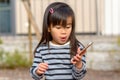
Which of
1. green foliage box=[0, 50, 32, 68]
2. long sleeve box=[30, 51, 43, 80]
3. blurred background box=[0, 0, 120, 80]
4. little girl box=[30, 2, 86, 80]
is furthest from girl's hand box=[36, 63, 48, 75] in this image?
green foliage box=[0, 50, 32, 68]

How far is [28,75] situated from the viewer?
30.5 feet

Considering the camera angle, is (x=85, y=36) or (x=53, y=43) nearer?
(x=53, y=43)

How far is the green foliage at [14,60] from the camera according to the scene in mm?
10055

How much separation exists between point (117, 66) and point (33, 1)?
2.54 meters

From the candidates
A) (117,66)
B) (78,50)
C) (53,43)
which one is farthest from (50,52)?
(117,66)

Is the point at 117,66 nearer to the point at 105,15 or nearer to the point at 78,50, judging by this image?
the point at 105,15

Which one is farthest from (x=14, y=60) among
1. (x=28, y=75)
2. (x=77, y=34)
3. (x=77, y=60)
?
(x=77, y=60)

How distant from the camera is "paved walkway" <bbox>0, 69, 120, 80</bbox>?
8955 mm

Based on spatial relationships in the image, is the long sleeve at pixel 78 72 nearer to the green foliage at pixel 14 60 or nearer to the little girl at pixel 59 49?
the little girl at pixel 59 49

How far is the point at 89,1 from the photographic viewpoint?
10.8 metres

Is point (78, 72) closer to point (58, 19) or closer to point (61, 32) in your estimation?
point (61, 32)

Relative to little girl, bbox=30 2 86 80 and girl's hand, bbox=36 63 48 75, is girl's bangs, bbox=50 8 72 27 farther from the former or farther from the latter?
girl's hand, bbox=36 63 48 75

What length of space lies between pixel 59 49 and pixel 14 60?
6170 millimetres

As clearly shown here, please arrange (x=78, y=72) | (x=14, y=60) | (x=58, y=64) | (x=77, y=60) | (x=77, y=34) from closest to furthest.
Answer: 1. (x=77, y=60)
2. (x=78, y=72)
3. (x=58, y=64)
4. (x=14, y=60)
5. (x=77, y=34)
